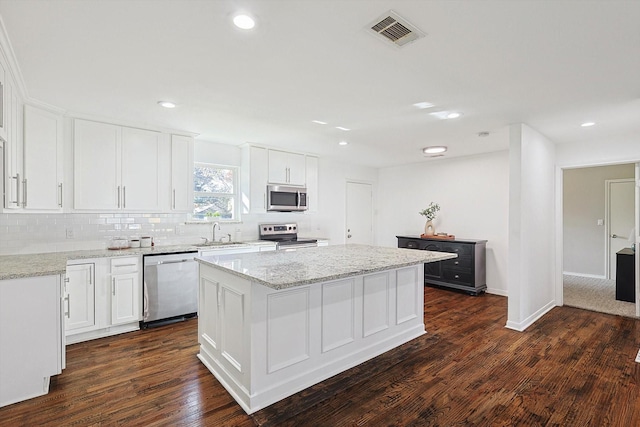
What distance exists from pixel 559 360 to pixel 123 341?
4.17m

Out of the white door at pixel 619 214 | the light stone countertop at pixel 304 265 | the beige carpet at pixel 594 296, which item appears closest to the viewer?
the light stone countertop at pixel 304 265

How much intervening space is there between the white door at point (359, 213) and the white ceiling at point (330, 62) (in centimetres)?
304

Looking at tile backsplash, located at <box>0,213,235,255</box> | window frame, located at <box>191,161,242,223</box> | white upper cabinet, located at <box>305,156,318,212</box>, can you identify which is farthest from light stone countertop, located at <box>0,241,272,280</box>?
white upper cabinet, located at <box>305,156,318,212</box>

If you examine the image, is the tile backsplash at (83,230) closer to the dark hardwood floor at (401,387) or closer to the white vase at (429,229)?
the dark hardwood floor at (401,387)

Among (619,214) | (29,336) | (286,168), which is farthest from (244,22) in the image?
(619,214)

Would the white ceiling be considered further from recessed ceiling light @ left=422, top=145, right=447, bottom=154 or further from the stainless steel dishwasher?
the stainless steel dishwasher

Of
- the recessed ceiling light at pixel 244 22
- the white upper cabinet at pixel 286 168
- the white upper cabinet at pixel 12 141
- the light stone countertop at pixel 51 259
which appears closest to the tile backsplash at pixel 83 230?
the light stone countertop at pixel 51 259

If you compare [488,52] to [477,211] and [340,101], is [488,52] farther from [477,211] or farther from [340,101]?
[477,211]

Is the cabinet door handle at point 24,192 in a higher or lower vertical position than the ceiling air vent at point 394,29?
lower

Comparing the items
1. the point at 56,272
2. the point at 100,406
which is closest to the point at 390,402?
the point at 100,406

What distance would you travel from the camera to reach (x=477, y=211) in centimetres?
555

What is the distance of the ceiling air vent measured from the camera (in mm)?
1708

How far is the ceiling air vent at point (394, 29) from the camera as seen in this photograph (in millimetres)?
1708

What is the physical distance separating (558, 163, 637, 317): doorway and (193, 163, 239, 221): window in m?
5.55
